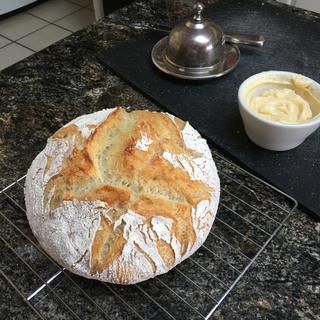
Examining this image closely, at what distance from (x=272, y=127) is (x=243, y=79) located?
30 cm

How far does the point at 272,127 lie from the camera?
30.4 inches

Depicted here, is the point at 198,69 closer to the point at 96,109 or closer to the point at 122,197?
the point at 96,109

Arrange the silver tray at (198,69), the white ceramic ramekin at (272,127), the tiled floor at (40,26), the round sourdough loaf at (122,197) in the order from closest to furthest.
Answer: the round sourdough loaf at (122,197), the white ceramic ramekin at (272,127), the silver tray at (198,69), the tiled floor at (40,26)

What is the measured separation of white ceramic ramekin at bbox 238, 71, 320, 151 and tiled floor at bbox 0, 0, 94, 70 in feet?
6.02

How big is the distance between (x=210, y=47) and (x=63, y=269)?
67 cm

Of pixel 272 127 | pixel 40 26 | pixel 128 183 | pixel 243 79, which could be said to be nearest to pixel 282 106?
pixel 272 127

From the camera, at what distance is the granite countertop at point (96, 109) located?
599 mm

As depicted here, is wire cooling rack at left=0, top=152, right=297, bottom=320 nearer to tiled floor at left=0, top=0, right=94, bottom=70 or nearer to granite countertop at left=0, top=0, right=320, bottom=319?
granite countertop at left=0, top=0, right=320, bottom=319

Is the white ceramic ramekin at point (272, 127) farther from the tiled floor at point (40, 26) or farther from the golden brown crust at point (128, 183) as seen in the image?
the tiled floor at point (40, 26)

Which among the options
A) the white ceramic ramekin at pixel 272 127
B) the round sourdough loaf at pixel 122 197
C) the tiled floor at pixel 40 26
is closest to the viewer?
the round sourdough loaf at pixel 122 197

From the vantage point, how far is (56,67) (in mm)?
1077

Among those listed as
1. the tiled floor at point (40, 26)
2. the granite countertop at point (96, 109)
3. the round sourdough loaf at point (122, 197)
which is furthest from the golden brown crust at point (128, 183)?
the tiled floor at point (40, 26)

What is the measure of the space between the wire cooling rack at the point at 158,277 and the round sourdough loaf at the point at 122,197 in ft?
0.16

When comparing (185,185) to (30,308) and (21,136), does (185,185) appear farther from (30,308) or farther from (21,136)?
(21,136)
